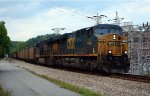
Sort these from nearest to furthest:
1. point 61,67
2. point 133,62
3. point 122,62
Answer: point 122,62
point 133,62
point 61,67

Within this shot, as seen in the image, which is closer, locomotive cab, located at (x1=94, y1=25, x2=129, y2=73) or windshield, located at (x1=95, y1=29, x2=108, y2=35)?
locomotive cab, located at (x1=94, y1=25, x2=129, y2=73)

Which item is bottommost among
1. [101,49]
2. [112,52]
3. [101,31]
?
[112,52]

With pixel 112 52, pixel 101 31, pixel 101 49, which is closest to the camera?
pixel 101 49

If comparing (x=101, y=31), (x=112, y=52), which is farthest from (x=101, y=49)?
(x=101, y=31)

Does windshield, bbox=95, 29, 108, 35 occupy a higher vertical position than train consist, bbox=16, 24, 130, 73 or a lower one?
higher

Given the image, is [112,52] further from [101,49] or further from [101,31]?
[101,31]

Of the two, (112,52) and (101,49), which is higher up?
(101,49)

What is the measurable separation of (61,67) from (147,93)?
26516 millimetres

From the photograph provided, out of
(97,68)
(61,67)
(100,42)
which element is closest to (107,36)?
(100,42)

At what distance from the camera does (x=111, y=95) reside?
15664mm

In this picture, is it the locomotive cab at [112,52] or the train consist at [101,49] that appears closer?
the locomotive cab at [112,52]

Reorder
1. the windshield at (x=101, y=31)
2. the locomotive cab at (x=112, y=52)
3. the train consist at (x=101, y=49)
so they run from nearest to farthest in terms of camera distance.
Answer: the locomotive cab at (x=112, y=52) < the train consist at (x=101, y=49) < the windshield at (x=101, y=31)

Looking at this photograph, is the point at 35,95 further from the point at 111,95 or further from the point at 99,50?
the point at 99,50

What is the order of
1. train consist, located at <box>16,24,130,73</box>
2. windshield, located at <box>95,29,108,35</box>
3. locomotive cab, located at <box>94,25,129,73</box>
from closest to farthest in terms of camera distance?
locomotive cab, located at <box>94,25,129,73</box> → train consist, located at <box>16,24,130,73</box> → windshield, located at <box>95,29,108,35</box>
